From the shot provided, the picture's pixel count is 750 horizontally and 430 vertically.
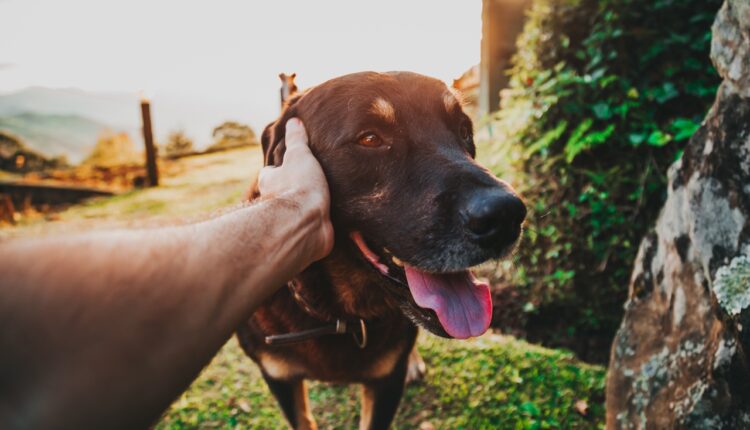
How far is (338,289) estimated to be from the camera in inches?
98.5

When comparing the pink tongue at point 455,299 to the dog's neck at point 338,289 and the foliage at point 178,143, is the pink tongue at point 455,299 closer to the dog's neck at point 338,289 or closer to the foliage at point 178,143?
the dog's neck at point 338,289

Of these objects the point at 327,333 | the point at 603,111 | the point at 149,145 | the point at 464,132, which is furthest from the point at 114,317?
the point at 149,145

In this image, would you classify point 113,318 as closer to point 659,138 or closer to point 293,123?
→ point 293,123

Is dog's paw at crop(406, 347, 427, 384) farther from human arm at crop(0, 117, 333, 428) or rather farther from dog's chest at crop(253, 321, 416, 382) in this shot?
human arm at crop(0, 117, 333, 428)

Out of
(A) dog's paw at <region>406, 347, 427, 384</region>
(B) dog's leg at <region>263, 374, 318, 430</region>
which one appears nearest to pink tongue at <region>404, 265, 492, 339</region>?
(B) dog's leg at <region>263, 374, 318, 430</region>

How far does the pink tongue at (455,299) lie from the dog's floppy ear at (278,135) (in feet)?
3.31

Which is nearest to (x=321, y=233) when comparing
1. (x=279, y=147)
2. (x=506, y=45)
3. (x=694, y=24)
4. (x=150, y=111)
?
(x=279, y=147)

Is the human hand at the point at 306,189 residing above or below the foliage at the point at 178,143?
above

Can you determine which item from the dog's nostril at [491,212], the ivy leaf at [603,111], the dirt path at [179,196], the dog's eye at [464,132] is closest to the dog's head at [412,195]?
the dog's nostril at [491,212]

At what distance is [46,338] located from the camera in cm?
85

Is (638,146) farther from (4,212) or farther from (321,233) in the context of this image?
(4,212)

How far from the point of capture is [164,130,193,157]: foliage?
17.1 m

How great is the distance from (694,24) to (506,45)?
5378 millimetres

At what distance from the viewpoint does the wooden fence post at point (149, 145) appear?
11.3 meters
